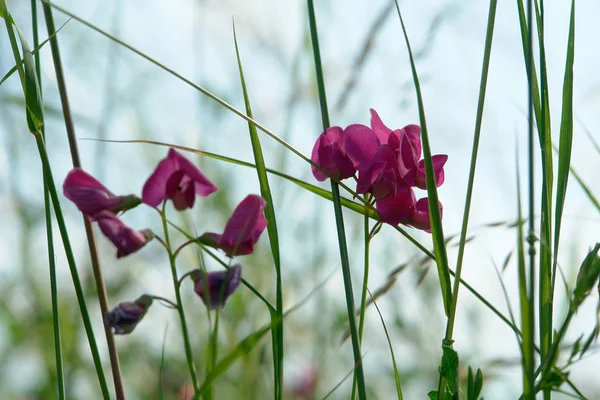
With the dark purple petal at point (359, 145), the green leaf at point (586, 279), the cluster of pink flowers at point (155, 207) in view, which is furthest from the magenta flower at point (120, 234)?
the green leaf at point (586, 279)

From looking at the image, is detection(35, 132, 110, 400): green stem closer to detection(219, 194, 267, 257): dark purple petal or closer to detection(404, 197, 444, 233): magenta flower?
detection(219, 194, 267, 257): dark purple petal

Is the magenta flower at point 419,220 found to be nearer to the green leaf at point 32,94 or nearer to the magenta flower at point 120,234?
the magenta flower at point 120,234

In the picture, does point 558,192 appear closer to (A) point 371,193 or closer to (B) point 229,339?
(A) point 371,193

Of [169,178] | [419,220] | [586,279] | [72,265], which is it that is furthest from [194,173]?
[586,279]

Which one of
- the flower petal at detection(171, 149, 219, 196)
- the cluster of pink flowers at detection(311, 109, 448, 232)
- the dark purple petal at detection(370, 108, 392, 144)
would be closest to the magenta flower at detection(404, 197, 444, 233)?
the cluster of pink flowers at detection(311, 109, 448, 232)

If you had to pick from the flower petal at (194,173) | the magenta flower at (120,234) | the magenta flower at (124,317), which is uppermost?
the flower petal at (194,173)

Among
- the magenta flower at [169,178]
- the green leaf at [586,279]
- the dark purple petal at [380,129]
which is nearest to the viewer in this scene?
the green leaf at [586,279]

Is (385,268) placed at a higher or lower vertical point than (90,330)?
higher

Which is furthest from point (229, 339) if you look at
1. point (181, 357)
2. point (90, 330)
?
point (90, 330)
